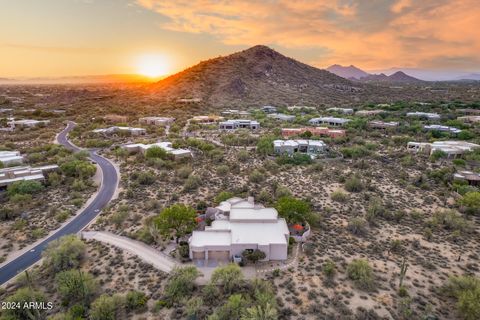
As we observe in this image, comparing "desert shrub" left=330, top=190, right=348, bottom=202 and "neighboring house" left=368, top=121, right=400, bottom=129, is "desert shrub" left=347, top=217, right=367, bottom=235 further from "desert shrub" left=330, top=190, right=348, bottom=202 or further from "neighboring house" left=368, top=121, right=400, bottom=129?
"neighboring house" left=368, top=121, right=400, bottom=129

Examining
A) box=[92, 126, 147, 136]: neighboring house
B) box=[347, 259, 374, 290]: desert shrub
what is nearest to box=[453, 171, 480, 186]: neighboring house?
box=[347, 259, 374, 290]: desert shrub

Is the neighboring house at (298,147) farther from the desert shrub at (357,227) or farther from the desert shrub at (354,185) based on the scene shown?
the desert shrub at (357,227)

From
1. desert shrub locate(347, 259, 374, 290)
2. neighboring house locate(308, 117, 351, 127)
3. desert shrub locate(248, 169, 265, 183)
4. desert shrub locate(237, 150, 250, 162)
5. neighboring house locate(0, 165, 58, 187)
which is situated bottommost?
desert shrub locate(347, 259, 374, 290)

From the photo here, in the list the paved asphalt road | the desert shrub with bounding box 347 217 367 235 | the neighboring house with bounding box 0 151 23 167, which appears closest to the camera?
the paved asphalt road

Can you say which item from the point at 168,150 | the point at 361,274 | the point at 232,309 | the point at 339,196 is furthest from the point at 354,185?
the point at 168,150

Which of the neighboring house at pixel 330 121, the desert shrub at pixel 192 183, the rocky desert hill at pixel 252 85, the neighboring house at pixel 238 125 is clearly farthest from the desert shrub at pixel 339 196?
the rocky desert hill at pixel 252 85

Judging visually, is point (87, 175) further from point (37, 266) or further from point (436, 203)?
point (436, 203)
